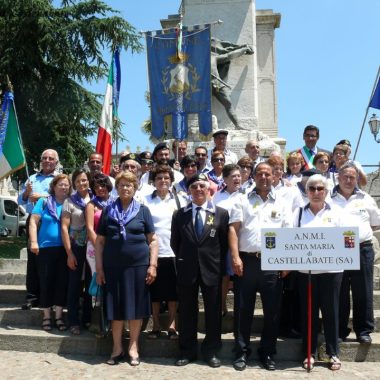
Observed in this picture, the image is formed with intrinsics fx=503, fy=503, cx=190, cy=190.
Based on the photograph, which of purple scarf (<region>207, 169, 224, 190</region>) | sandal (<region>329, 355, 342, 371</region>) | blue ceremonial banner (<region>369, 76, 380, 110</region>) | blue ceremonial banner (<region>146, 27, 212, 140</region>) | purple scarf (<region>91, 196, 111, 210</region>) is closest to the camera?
sandal (<region>329, 355, 342, 371</region>)

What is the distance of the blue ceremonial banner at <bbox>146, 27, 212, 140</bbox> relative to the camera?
9.23 m

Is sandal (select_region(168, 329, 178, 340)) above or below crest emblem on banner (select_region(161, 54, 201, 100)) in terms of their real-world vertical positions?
below

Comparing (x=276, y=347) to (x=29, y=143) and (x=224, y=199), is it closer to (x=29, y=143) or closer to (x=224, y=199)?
(x=224, y=199)

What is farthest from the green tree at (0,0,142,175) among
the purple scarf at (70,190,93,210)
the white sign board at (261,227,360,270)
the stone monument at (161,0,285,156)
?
the white sign board at (261,227,360,270)

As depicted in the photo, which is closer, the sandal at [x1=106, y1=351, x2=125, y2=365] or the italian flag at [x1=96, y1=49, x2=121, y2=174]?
the sandal at [x1=106, y1=351, x2=125, y2=365]

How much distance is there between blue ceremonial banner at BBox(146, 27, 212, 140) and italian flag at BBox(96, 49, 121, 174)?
877mm

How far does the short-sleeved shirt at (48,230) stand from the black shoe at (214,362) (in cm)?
209

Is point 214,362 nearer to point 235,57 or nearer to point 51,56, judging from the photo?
point 235,57

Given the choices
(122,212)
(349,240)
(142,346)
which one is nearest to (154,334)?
(142,346)

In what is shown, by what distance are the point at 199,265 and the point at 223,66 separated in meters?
7.66

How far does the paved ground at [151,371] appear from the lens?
4613mm

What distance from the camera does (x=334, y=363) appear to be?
4.72 metres

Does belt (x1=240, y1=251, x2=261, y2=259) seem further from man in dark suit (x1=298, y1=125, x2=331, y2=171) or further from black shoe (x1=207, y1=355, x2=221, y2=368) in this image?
man in dark suit (x1=298, y1=125, x2=331, y2=171)

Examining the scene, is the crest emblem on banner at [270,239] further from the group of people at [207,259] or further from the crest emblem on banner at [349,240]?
the crest emblem on banner at [349,240]
